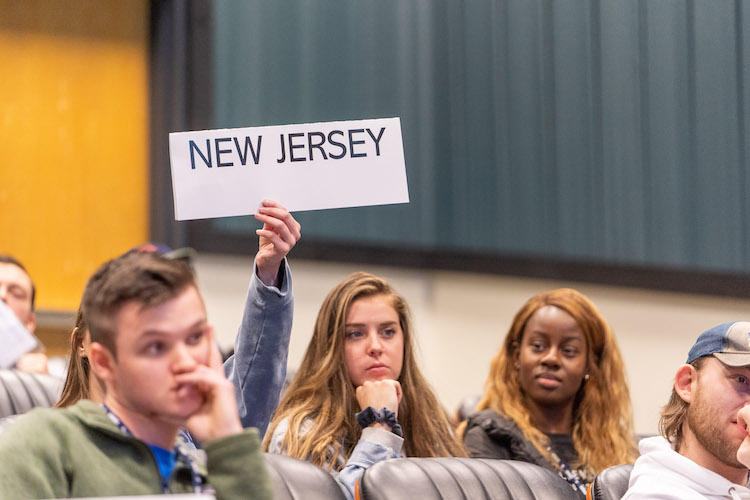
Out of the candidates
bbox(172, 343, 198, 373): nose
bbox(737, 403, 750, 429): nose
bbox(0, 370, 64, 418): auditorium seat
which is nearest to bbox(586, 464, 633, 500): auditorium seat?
bbox(737, 403, 750, 429): nose

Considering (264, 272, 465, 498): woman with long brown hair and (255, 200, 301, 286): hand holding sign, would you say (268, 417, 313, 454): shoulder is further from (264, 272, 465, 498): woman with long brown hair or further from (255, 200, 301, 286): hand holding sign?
(255, 200, 301, 286): hand holding sign

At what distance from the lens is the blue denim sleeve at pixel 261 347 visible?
240 centimetres

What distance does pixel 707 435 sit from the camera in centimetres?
229

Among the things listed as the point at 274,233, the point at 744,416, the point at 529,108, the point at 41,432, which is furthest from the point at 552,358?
the point at 529,108

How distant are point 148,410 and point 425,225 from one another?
463 centimetres

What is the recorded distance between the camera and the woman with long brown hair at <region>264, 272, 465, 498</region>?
8.66 feet

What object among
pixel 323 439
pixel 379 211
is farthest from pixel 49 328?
pixel 323 439

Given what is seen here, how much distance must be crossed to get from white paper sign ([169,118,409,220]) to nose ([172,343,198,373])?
0.75 m

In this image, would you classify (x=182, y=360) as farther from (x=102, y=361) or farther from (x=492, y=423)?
(x=492, y=423)

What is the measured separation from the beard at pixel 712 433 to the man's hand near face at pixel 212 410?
1.27 metres

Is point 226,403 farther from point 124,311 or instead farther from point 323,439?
point 323,439

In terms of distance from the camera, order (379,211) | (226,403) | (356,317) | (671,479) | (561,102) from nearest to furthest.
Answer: (226,403) < (671,479) < (356,317) < (561,102) < (379,211)

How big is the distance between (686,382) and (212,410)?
137 cm

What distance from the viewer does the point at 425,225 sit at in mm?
6031
